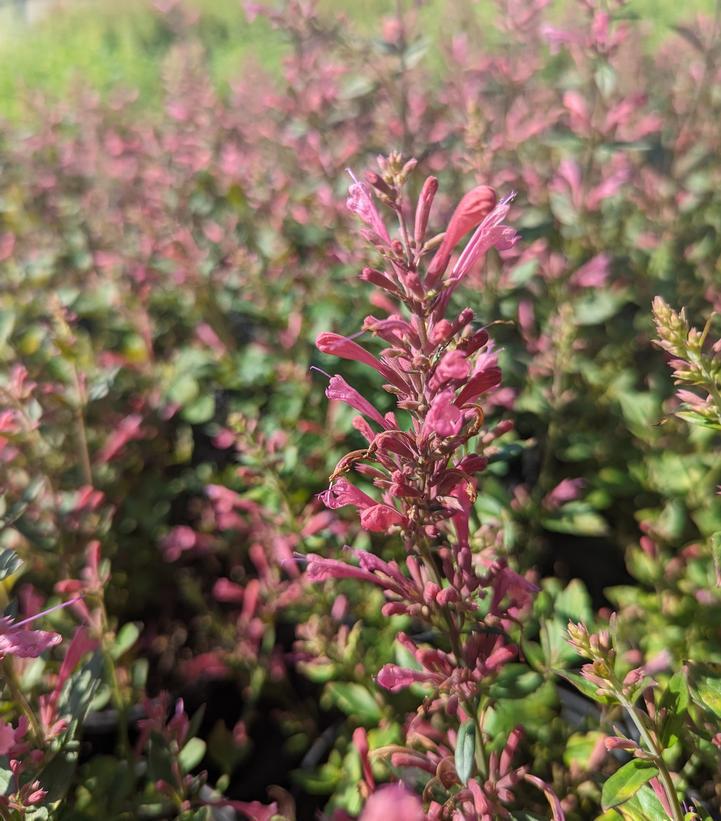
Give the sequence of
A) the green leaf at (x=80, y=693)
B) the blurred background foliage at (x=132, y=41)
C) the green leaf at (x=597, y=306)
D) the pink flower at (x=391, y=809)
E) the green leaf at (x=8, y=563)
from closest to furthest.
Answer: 1. the pink flower at (x=391, y=809)
2. the green leaf at (x=8, y=563)
3. the green leaf at (x=80, y=693)
4. the green leaf at (x=597, y=306)
5. the blurred background foliage at (x=132, y=41)

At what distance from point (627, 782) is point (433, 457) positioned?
510 millimetres

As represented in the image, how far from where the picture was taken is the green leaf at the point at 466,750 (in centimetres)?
103

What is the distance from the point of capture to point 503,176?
2.39m

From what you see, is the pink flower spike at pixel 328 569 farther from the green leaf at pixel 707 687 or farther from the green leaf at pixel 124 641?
the green leaf at pixel 124 641

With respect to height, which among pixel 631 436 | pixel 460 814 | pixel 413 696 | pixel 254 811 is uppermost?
pixel 460 814

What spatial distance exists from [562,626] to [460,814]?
18.9 inches

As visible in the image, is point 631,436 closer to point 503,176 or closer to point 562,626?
point 503,176

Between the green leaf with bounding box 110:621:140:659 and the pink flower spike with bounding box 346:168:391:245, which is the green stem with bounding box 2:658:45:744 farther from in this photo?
the pink flower spike with bounding box 346:168:391:245

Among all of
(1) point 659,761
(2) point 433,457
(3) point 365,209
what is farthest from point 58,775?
(3) point 365,209

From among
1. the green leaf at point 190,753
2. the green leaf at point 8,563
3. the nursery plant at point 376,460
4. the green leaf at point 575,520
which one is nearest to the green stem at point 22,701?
the nursery plant at point 376,460

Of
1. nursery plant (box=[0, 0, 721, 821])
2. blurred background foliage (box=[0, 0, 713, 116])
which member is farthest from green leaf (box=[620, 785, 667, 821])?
blurred background foliage (box=[0, 0, 713, 116])

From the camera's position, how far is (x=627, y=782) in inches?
37.9

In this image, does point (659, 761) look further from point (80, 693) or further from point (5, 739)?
point (80, 693)

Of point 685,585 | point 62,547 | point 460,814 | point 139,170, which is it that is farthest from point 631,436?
point 139,170
